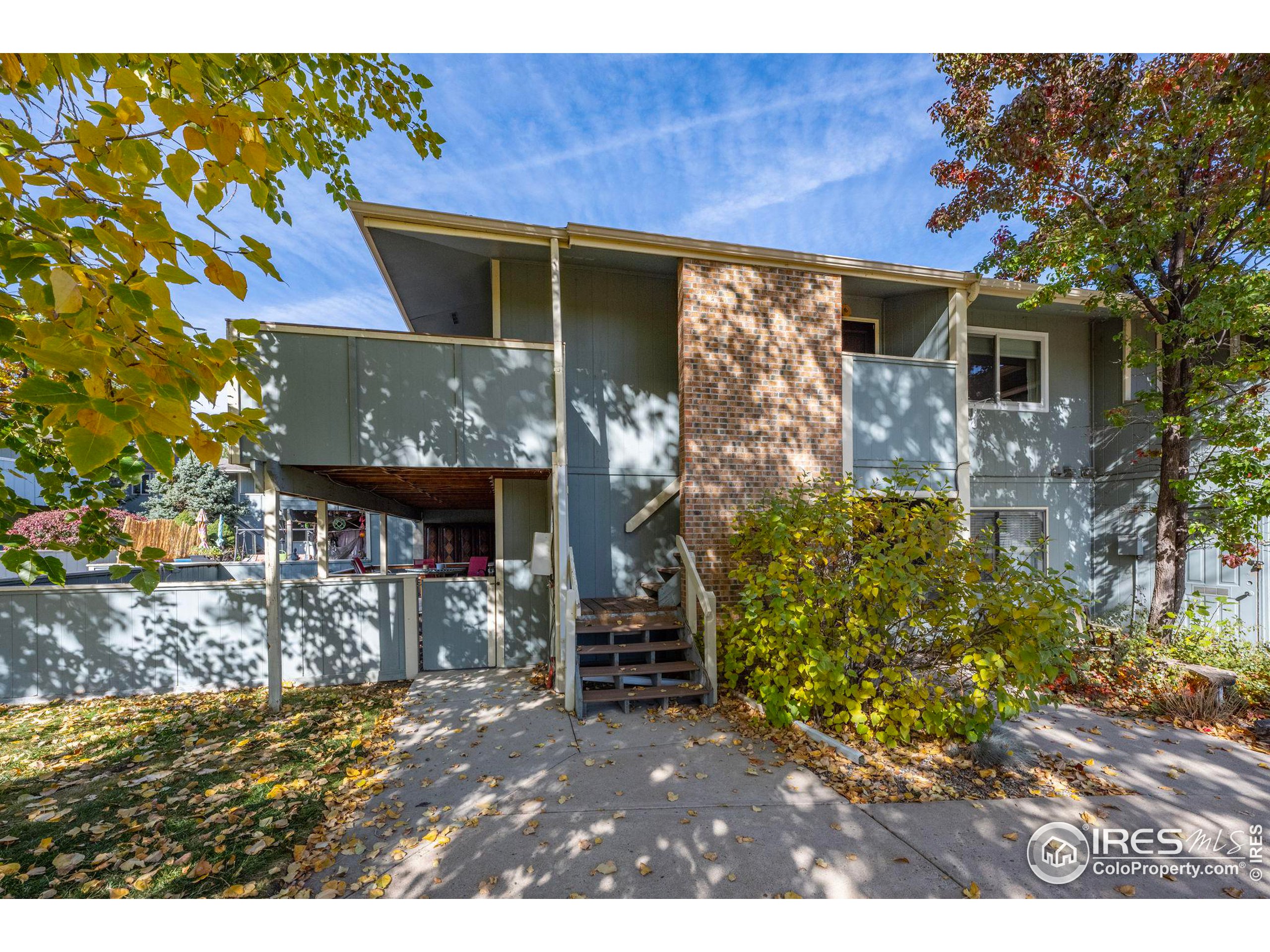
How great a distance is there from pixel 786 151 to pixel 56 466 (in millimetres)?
8266

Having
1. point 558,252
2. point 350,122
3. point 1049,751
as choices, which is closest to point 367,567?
point 558,252

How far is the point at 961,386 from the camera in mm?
7492

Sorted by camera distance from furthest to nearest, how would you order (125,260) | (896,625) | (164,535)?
(164,535), (896,625), (125,260)

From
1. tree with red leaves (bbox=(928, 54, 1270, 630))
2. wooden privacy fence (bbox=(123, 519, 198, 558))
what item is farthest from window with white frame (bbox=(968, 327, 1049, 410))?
wooden privacy fence (bbox=(123, 519, 198, 558))

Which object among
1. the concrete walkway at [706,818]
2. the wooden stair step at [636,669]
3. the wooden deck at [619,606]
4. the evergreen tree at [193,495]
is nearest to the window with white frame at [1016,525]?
the concrete walkway at [706,818]

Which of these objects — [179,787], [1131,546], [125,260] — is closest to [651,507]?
[179,787]

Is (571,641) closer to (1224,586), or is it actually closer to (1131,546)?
(1131,546)

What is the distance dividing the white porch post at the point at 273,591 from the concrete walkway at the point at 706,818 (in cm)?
176

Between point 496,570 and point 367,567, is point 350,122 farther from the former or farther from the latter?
point 367,567

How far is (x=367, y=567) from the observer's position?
608 inches

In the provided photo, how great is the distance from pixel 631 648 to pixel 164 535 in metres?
16.8

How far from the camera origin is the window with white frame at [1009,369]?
8.80 m

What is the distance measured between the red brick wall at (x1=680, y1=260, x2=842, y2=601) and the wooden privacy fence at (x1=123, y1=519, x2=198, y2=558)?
590 inches

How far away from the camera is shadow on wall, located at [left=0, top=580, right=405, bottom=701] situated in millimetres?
5996
